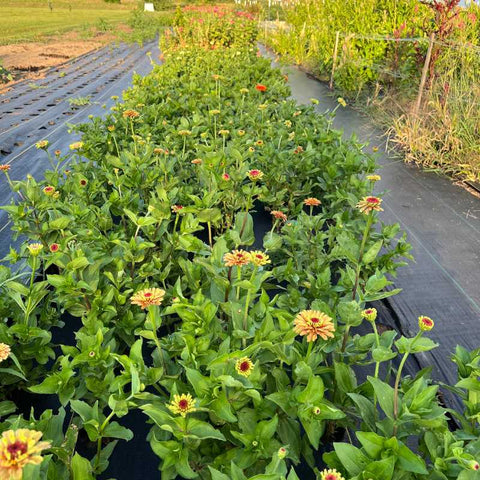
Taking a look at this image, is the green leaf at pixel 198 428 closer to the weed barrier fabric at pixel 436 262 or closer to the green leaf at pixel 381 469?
the green leaf at pixel 381 469

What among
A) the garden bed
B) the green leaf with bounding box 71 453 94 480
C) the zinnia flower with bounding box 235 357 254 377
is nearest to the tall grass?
the garden bed

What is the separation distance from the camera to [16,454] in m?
0.57

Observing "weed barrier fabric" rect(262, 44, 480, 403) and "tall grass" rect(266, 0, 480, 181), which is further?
"tall grass" rect(266, 0, 480, 181)

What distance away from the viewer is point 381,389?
2.98 feet

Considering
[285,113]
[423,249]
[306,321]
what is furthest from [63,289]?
[285,113]

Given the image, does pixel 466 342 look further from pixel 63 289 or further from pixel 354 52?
pixel 354 52

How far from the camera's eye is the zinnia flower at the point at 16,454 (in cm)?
57

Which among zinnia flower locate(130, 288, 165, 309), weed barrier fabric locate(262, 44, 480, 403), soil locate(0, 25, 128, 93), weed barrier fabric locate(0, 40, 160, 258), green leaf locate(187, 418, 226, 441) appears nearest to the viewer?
green leaf locate(187, 418, 226, 441)

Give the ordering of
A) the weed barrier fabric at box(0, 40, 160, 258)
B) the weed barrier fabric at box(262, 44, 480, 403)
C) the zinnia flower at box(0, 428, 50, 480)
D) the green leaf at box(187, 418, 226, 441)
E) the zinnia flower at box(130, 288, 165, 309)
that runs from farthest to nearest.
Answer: the weed barrier fabric at box(0, 40, 160, 258)
the weed barrier fabric at box(262, 44, 480, 403)
the zinnia flower at box(130, 288, 165, 309)
the green leaf at box(187, 418, 226, 441)
the zinnia flower at box(0, 428, 50, 480)

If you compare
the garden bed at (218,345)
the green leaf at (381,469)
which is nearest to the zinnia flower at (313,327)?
the garden bed at (218,345)

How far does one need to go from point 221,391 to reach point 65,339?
1034mm

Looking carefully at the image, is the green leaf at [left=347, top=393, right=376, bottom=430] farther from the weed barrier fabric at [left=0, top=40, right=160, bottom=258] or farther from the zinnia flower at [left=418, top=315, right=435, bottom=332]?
the weed barrier fabric at [left=0, top=40, right=160, bottom=258]

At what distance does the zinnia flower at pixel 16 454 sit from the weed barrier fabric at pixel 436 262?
1482 millimetres

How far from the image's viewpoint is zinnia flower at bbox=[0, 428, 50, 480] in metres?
0.57
